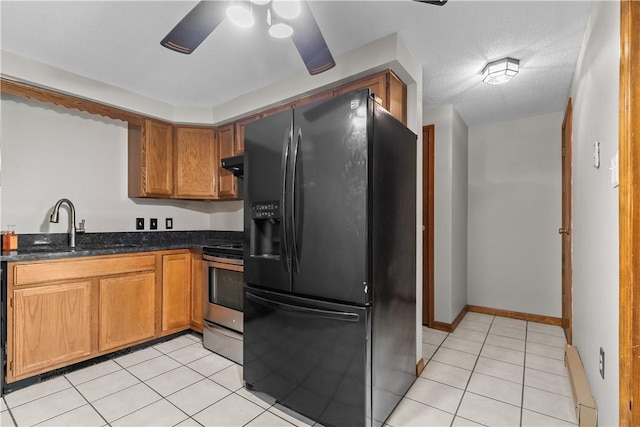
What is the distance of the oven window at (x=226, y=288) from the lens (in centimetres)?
251

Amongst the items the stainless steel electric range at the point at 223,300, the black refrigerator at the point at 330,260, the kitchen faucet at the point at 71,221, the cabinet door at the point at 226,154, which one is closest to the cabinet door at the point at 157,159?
the cabinet door at the point at 226,154

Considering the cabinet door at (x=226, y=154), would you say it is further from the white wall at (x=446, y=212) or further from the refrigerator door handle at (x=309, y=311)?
the white wall at (x=446, y=212)

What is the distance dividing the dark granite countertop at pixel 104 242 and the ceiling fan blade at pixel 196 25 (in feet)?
5.81

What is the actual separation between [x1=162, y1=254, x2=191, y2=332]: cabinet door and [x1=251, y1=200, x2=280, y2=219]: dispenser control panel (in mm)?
1420

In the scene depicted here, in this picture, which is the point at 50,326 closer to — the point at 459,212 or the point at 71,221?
the point at 71,221

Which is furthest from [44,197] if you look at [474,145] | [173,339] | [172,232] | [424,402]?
[474,145]

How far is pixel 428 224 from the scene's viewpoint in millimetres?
3361

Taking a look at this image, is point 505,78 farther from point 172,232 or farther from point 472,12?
point 172,232

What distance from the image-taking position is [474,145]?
153 inches

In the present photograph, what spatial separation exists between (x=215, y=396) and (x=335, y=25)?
2483mm

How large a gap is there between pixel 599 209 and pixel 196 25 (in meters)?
2.13

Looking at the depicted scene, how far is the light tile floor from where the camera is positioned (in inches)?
69.7

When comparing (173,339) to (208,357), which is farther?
(173,339)

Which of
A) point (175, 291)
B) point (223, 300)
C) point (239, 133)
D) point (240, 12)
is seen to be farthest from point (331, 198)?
point (175, 291)
